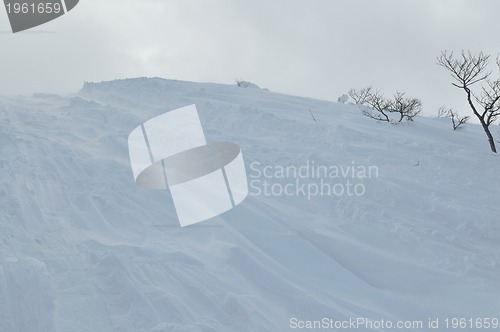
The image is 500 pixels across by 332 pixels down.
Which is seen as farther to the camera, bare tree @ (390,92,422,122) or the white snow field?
bare tree @ (390,92,422,122)

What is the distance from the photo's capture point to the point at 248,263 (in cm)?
542

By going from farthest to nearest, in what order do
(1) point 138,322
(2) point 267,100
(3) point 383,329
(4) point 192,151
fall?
(2) point 267,100
(4) point 192,151
(3) point 383,329
(1) point 138,322

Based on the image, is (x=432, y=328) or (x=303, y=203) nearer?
(x=432, y=328)

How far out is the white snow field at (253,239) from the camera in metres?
4.34

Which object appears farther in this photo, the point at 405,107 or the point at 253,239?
the point at 405,107

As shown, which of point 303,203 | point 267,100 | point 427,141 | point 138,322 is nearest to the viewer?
point 138,322

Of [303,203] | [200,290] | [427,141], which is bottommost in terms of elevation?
[427,141]

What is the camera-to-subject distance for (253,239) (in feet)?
20.0

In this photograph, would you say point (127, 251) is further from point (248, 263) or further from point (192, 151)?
point (192, 151)

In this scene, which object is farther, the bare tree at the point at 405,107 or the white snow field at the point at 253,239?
the bare tree at the point at 405,107

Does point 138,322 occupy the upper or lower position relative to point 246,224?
upper

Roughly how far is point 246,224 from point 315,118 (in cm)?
683

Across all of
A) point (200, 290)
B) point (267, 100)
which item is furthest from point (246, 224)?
point (267, 100)

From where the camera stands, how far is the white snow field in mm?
4344
